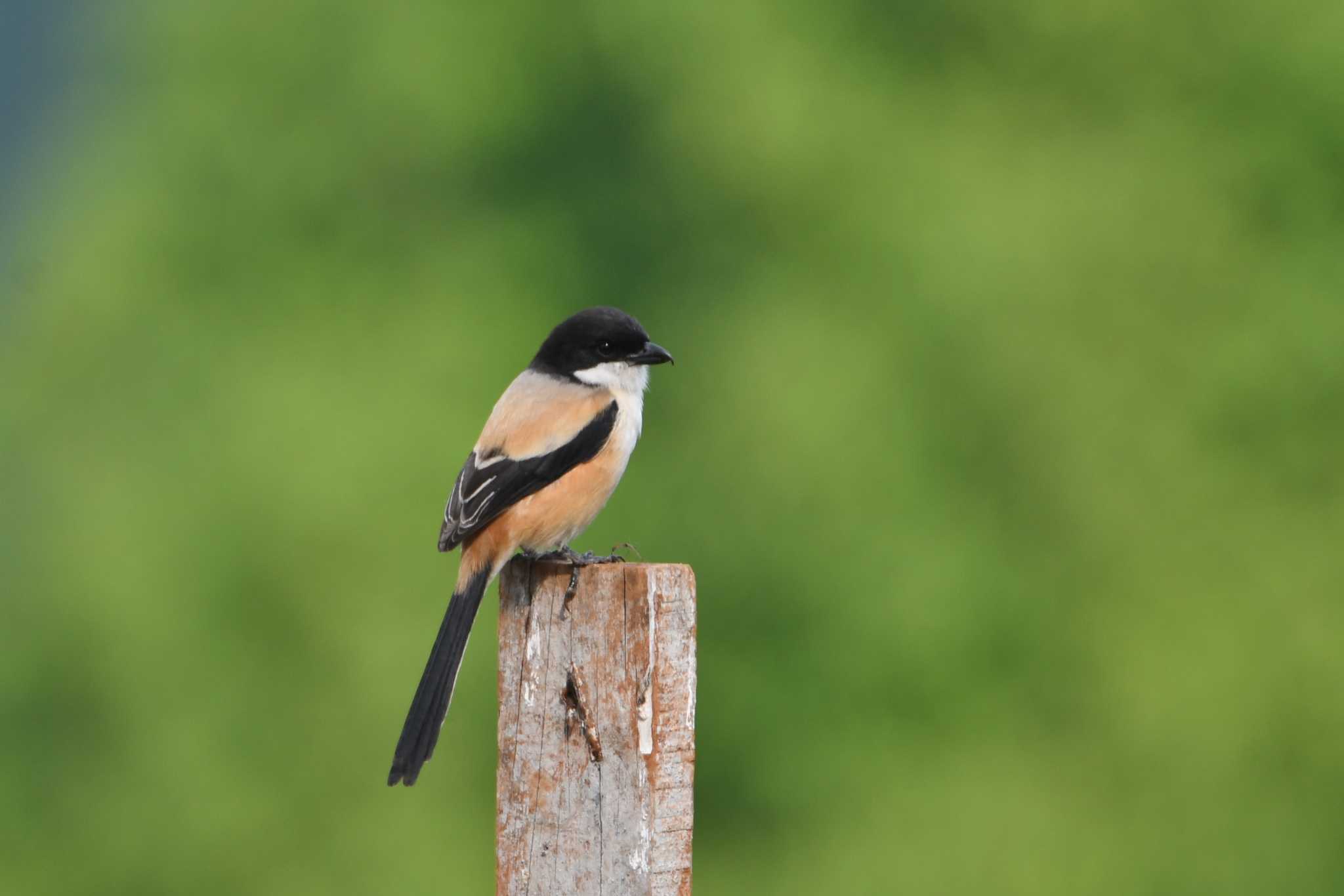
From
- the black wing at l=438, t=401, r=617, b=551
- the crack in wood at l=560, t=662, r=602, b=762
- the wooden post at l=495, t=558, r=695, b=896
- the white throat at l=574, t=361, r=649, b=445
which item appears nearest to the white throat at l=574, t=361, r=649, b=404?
the white throat at l=574, t=361, r=649, b=445

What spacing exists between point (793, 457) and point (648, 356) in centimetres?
413

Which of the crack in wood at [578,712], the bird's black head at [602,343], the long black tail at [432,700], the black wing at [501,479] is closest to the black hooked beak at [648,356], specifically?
the bird's black head at [602,343]

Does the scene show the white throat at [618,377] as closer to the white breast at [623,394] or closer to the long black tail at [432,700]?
the white breast at [623,394]

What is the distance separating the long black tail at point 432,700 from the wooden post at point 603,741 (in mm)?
429

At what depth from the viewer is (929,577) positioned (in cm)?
854

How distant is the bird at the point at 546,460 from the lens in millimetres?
4191

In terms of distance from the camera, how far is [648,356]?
4.82 meters

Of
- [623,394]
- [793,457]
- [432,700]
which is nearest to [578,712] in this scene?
[432,700]

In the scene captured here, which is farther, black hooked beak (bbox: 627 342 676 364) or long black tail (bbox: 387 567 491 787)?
black hooked beak (bbox: 627 342 676 364)

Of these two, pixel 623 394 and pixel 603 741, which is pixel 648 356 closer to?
pixel 623 394

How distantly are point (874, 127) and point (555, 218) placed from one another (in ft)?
7.11

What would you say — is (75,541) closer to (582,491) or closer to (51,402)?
(51,402)

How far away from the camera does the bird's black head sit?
15.7 feet

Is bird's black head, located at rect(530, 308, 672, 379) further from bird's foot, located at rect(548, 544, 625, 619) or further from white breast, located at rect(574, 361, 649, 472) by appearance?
bird's foot, located at rect(548, 544, 625, 619)
